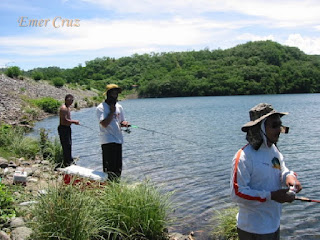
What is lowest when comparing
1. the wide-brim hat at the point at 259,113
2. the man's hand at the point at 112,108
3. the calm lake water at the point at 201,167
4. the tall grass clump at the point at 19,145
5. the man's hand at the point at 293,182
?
the calm lake water at the point at 201,167

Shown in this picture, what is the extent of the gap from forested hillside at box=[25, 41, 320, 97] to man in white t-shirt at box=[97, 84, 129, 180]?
92.7 metres

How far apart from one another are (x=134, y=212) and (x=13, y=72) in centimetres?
4536

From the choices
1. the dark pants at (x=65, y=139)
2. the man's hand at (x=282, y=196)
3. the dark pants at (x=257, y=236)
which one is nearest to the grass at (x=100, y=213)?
the dark pants at (x=257, y=236)

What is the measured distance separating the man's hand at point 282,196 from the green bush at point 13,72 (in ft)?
156

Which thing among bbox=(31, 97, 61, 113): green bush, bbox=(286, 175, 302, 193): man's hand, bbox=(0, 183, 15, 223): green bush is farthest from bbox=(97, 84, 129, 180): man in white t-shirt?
bbox=(31, 97, 61, 113): green bush

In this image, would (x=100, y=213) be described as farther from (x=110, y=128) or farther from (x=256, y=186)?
(x=256, y=186)

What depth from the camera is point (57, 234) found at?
426 cm

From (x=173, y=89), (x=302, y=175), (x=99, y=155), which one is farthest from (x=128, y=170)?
(x=173, y=89)

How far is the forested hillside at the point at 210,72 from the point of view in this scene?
4631 inches

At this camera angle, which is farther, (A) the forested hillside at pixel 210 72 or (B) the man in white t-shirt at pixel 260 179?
(A) the forested hillside at pixel 210 72

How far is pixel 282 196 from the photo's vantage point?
122 inches

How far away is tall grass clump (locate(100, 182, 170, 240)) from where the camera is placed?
5.13m

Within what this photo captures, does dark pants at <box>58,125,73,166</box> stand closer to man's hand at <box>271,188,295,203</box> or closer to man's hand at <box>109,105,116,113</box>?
man's hand at <box>109,105,116,113</box>

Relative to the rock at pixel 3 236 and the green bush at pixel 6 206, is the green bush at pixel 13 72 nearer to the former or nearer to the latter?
the green bush at pixel 6 206
